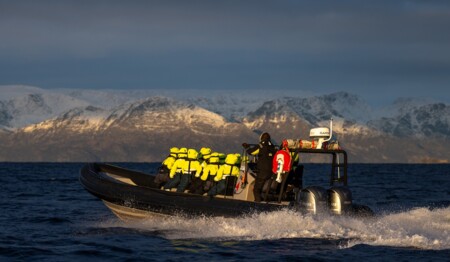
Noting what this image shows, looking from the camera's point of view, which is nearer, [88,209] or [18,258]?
[18,258]

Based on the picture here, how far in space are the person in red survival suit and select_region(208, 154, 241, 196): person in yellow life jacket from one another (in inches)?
33.2

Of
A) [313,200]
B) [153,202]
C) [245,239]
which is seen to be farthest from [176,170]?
[313,200]

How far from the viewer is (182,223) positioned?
2075 centimetres

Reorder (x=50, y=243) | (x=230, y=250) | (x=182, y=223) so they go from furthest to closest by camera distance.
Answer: (x=182, y=223) < (x=50, y=243) < (x=230, y=250)

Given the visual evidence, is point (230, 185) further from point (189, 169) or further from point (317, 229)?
point (317, 229)

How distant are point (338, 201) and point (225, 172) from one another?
318cm

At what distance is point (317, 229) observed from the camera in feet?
60.4

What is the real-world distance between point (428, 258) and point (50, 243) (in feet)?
27.5

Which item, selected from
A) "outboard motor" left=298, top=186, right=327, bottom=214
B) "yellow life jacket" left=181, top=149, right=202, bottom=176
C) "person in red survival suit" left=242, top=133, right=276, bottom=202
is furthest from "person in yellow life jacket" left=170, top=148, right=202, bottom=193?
"outboard motor" left=298, top=186, right=327, bottom=214

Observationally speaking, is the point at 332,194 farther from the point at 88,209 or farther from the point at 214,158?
the point at 88,209

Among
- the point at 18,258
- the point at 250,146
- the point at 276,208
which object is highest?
the point at 250,146

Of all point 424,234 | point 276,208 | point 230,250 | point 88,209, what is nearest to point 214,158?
point 276,208

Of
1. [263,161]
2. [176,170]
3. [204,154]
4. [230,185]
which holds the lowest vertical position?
[230,185]

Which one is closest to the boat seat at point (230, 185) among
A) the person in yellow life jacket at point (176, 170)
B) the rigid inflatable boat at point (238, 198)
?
the rigid inflatable boat at point (238, 198)
